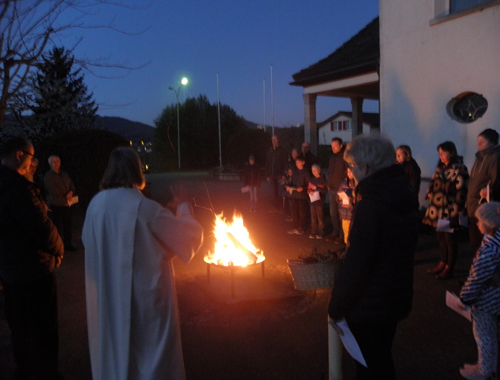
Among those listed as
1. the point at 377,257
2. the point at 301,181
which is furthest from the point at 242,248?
the point at 301,181

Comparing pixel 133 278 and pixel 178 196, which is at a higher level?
pixel 178 196

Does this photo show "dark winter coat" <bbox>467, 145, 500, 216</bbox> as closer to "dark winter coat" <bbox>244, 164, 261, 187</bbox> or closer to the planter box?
"dark winter coat" <bbox>244, 164, 261, 187</bbox>

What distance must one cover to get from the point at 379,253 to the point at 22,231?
109 inches

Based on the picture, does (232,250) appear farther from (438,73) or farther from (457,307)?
(438,73)

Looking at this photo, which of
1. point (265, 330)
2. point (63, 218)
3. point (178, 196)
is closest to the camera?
point (178, 196)

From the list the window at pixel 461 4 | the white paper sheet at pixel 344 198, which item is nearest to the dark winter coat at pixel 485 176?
the white paper sheet at pixel 344 198

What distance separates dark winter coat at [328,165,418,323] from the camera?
240 centimetres

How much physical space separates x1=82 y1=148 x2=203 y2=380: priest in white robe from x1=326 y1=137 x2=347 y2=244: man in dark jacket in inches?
234

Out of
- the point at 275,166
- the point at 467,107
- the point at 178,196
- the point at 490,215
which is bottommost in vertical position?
the point at 490,215

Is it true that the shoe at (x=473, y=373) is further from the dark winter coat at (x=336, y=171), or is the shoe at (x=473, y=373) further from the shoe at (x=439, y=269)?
the dark winter coat at (x=336, y=171)

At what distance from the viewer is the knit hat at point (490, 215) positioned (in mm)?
3385

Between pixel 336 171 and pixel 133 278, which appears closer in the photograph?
pixel 133 278

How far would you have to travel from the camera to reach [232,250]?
20.0 feet

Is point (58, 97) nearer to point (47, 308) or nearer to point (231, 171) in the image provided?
point (47, 308)
